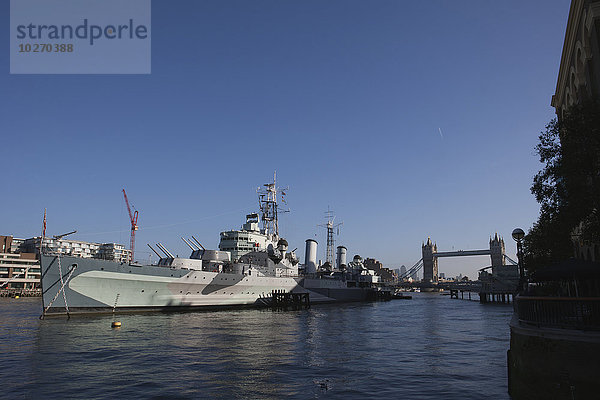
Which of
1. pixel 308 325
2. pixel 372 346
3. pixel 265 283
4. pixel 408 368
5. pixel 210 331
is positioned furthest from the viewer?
pixel 265 283

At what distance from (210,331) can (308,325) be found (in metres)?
9.81

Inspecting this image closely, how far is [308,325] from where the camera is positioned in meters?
34.2

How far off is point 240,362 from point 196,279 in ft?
80.7

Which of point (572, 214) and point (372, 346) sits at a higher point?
point (572, 214)

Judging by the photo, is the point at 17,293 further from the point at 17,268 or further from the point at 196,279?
the point at 196,279

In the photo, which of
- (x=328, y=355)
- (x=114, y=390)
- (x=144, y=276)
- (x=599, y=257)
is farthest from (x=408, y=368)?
(x=144, y=276)

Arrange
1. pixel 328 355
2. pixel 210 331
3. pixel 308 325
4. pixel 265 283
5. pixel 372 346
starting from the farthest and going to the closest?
pixel 265 283, pixel 308 325, pixel 210 331, pixel 372 346, pixel 328 355

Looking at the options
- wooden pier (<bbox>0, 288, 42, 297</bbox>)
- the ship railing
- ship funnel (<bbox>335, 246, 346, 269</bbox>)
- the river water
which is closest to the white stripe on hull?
the river water

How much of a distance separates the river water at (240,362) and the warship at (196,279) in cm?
403

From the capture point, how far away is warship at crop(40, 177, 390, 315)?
32938 millimetres

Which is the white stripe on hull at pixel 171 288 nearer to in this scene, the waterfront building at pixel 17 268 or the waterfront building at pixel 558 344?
the waterfront building at pixel 558 344

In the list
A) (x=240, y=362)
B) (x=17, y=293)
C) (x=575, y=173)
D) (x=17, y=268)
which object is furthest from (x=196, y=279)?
(x=17, y=268)

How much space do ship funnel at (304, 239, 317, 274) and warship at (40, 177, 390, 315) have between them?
4.11m

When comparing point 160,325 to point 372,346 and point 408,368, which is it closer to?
point 372,346
